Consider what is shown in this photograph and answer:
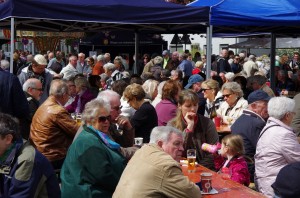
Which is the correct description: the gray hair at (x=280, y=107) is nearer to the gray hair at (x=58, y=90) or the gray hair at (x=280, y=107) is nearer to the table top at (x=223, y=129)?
the table top at (x=223, y=129)

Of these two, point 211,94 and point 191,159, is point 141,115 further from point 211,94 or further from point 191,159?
point 211,94

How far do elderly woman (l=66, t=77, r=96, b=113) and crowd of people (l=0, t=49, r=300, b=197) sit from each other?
0.7 inches

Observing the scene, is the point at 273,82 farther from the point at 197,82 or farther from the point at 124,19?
the point at 124,19

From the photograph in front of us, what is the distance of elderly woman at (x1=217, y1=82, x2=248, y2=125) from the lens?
7582 mm

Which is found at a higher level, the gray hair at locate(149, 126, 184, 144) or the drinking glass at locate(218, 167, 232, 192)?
the gray hair at locate(149, 126, 184, 144)

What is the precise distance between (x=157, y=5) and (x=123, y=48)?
1351 cm

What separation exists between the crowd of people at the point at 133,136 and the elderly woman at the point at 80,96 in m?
0.02

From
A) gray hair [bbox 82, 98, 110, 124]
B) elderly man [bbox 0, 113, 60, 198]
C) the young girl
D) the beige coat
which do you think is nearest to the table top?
the young girl

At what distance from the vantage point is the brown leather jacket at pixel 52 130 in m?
5.95

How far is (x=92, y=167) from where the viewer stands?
3875mm

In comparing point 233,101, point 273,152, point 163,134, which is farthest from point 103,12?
point 163,134

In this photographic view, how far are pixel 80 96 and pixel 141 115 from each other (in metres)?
→ 2.46

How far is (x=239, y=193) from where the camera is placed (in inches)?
159

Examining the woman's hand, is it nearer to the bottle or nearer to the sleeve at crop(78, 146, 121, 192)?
the bottle
